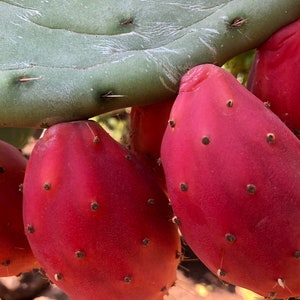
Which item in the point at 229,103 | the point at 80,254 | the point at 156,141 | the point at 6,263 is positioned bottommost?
the point at 6,263

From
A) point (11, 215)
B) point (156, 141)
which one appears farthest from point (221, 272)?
point (11, 215)

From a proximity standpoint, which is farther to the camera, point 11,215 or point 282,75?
point 11,215

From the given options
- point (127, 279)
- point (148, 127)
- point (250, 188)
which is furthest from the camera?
point (148, 127)

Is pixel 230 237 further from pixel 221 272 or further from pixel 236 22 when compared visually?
pixel 236 22

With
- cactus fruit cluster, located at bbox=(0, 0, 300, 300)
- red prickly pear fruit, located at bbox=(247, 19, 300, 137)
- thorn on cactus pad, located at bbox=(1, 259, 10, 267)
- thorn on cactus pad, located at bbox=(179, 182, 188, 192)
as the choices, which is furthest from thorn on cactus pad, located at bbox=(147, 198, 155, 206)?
thorn on cactus pad, located at bbox=(1, 259, 10, 267)

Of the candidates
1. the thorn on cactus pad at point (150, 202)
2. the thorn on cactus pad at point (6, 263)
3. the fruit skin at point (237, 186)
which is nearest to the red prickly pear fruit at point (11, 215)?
the thorn on cactus pad at point (6, 263)

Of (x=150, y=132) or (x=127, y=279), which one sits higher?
(x=150, y=132)

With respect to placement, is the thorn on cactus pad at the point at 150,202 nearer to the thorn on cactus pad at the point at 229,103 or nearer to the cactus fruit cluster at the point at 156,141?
the cactus fruit cluster at the point at 156,141

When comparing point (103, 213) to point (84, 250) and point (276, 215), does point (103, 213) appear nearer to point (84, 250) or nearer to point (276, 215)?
point (84, 250)

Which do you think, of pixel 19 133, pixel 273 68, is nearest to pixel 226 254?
pixel 273 68
